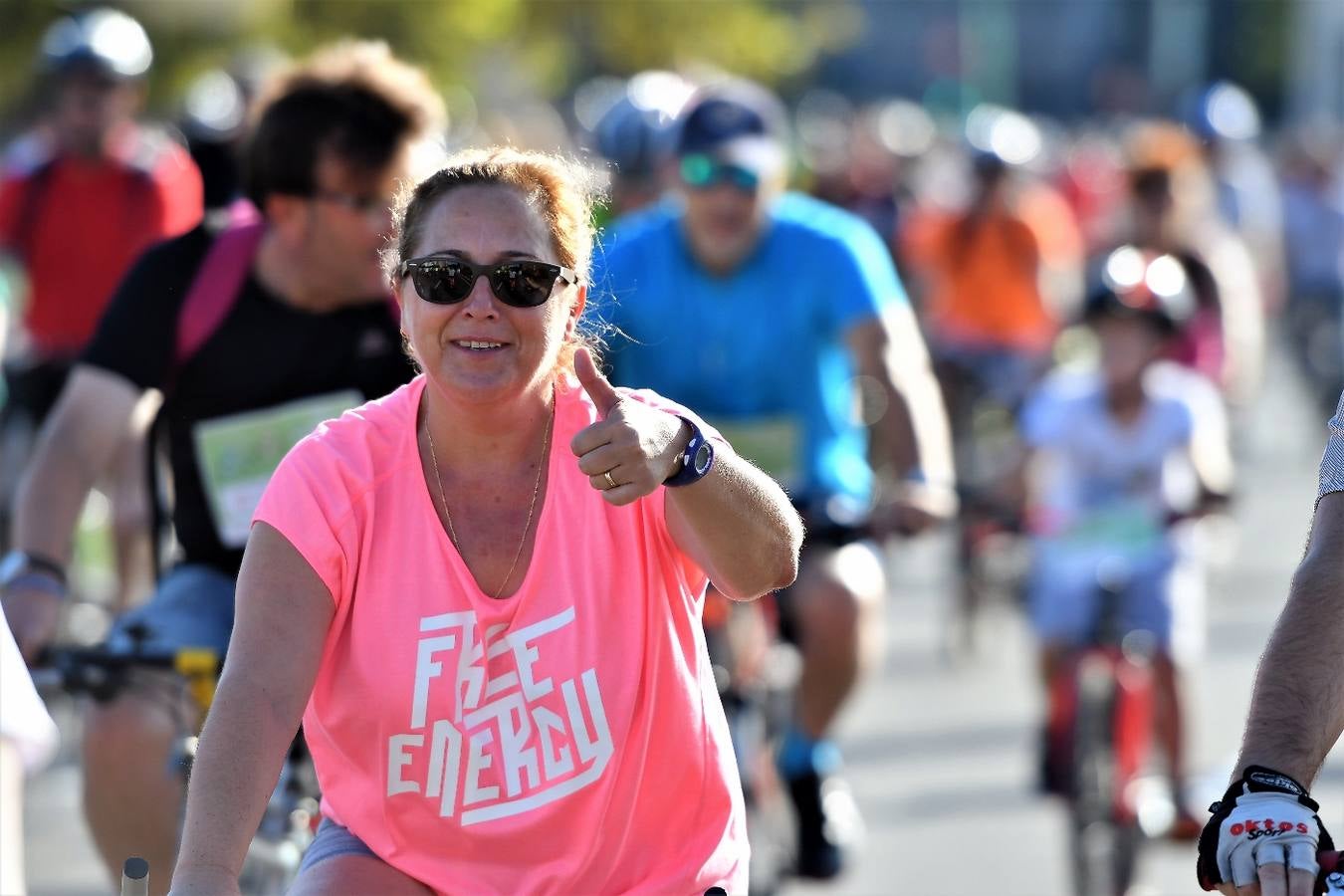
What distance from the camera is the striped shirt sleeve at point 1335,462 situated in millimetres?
3418

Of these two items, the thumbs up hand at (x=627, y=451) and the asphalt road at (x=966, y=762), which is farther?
the asphalt road at (x=966, y=762)

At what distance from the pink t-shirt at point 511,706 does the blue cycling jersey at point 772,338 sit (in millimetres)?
3018

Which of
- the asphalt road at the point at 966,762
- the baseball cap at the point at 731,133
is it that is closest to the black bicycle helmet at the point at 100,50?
the asphalt road at the point at 966,762

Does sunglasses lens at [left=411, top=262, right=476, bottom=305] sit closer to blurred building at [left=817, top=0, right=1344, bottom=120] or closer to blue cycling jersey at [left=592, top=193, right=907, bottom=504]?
blue cycling jersey at [left=592, top=193, right=907, bottom=504]

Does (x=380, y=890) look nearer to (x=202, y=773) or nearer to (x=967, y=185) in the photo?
(x=202, y=773)

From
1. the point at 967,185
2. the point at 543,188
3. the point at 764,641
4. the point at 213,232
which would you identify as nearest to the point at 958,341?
the point at 967,185

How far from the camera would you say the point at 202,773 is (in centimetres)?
345

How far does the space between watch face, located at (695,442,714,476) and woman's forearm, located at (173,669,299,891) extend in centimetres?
67

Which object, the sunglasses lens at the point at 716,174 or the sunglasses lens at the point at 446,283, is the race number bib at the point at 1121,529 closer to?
the sunglasses lens at the point at 716,174

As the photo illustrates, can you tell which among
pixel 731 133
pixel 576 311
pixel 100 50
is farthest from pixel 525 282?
pixel 100 50

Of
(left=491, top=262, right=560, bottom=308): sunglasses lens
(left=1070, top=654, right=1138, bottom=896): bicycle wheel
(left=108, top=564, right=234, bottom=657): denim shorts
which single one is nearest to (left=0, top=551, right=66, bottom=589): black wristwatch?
(left=108, top=564, right=234, bottom=657): denim shorts

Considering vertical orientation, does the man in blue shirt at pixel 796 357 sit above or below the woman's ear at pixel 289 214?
below

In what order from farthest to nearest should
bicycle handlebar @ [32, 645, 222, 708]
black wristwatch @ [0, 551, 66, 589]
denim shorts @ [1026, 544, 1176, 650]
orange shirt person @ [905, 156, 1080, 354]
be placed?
1. orange shirt person @ [905, 156, 1080, 354]
2. denim shorts @ [1026, 544, 1176, 650]
3. black wristwatch @ [0, 551, 66, 589]
4. bicycle handlebar @ [32, 645, 222, 708]

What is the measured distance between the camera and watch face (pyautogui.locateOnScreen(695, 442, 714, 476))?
138 inches
